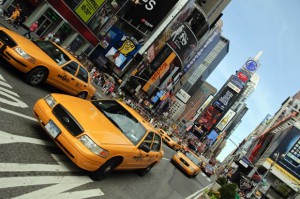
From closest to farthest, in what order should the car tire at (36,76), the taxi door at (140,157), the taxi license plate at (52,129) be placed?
the taxi license plate at (52,129), the taxi door at (140,157), the car tire at (36,76)

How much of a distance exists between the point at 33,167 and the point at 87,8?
3176 cm

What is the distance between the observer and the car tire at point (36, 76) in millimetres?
11039

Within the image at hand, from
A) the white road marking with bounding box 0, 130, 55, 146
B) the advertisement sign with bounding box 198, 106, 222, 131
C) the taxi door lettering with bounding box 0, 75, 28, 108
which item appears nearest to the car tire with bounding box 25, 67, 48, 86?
the taxi door lettering with bounding box 0, 75, 28, 108

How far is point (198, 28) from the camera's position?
76.3 metres

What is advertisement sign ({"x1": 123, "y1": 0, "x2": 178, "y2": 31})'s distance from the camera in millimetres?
52438

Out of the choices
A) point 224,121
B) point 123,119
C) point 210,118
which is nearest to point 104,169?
point 123,119

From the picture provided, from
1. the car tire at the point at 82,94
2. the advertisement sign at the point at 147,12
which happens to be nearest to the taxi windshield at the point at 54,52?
the car tire at the point at 82,94

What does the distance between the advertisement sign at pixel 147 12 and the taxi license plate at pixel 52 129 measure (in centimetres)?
4679

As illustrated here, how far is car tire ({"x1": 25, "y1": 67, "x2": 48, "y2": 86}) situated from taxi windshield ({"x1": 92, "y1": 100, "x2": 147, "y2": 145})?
112 inches

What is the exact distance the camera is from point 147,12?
5316 centimetres

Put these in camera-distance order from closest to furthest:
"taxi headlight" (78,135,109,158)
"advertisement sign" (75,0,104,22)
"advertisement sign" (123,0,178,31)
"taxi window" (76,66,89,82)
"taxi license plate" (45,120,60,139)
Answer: "taxi headlight" (78,135,109,158), "taxi license plate" (45,120,60,139), "taxi window" (76,66,89,82), "advertisement sign" (75,0,104,22), "advertisement sign" (123,0,178,31)

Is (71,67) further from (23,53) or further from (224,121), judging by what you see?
(224,121)

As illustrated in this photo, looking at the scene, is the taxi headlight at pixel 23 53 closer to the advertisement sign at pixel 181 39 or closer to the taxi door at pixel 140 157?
the taxi door at pixel 140 157

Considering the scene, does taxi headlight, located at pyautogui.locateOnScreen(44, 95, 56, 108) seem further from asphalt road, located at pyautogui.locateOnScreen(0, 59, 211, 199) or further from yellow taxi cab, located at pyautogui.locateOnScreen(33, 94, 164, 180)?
asphalt road, located at pyautogui.locateOnScreen(0, 59, 211, 199)
